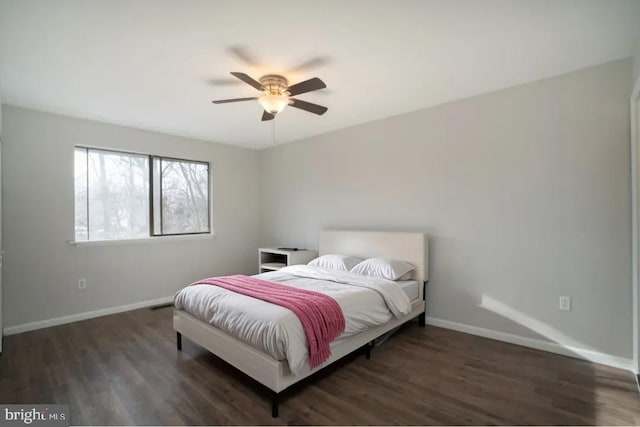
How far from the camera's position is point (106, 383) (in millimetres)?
2311

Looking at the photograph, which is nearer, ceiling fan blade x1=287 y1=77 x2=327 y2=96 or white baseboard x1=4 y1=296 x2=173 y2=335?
ceiling fan blade x1=287 y1=77 x2=327 y2=96

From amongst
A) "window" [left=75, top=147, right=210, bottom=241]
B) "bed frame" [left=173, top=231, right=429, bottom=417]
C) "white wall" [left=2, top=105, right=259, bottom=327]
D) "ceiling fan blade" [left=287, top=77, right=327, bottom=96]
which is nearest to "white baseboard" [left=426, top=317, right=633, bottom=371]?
"bed frame" [left=173, top=231, right=429, bottom=417]

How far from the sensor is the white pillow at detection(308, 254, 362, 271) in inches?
146

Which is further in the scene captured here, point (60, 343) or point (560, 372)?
point (60, 343)

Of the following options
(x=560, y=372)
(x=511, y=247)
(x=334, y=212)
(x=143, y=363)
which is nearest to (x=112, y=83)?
(x=143, y=363)

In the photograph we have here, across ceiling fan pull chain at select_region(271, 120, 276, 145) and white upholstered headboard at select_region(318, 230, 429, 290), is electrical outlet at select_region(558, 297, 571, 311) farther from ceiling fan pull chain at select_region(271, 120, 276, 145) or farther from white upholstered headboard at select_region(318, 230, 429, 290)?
ceiling fan pull chain at select_region(271, 120, 276, 145)

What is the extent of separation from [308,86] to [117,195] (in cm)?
326

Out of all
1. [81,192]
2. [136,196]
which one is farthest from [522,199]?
[81,192]

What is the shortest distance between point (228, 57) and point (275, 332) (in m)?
2.05

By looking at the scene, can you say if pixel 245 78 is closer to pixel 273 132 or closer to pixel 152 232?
pixel 273 132

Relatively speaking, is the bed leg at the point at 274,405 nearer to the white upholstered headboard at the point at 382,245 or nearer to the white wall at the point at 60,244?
the white upholstered headboard at the point at 382,245

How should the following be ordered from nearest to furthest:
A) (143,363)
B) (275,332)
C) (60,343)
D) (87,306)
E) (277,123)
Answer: (275,332) < (143,363) < (60,343) < (87,306) < (277,123)

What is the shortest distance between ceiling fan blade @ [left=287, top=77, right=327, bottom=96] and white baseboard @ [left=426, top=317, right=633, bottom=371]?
9.18 ft

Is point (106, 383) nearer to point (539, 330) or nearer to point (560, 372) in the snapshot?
point (560, 372)
